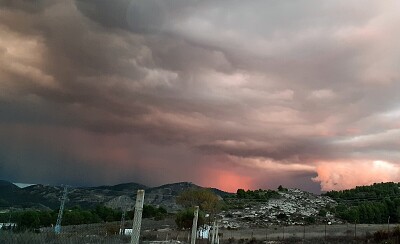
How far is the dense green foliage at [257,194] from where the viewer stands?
15388 centimetres

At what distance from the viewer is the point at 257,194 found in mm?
164250

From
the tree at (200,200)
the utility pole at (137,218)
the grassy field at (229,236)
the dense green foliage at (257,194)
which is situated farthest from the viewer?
the dense green foliage at (257,194)

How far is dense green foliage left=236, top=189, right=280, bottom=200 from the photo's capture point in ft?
505

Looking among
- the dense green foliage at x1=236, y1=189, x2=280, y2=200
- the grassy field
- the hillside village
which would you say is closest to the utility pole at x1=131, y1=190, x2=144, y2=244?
the grassy field

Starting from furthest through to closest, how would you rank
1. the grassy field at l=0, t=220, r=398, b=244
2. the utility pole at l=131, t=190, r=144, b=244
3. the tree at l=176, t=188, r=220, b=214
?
1. the tree at l=176, t=188, r=220, b=214
2. the grassy field at l=0, t=220, r=398, b=244
3. the utility pole at l=131, t=190, r=144, b=244

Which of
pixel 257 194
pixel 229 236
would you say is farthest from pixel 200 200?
pixel 257 194

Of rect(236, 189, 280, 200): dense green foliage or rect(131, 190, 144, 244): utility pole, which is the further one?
rect(236, 189, 280, 200): dense green foliage

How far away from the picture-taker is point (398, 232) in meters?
49.9

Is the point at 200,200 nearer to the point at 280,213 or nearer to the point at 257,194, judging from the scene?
the point at 280,213

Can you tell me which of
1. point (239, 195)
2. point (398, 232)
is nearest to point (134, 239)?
point (398, 232)

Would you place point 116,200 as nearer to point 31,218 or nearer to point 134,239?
point 31,218

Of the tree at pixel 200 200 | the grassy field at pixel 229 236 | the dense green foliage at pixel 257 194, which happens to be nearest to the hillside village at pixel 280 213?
the dense green foliage at pixel 257 194

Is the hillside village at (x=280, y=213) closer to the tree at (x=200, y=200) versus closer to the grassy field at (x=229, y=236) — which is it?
the tree at (x=200, y=200)

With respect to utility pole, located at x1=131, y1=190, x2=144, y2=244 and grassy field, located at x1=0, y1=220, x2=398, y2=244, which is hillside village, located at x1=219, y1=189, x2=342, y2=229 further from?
utility pole, located at x1=131, y1=190, x2=144, y2=244
